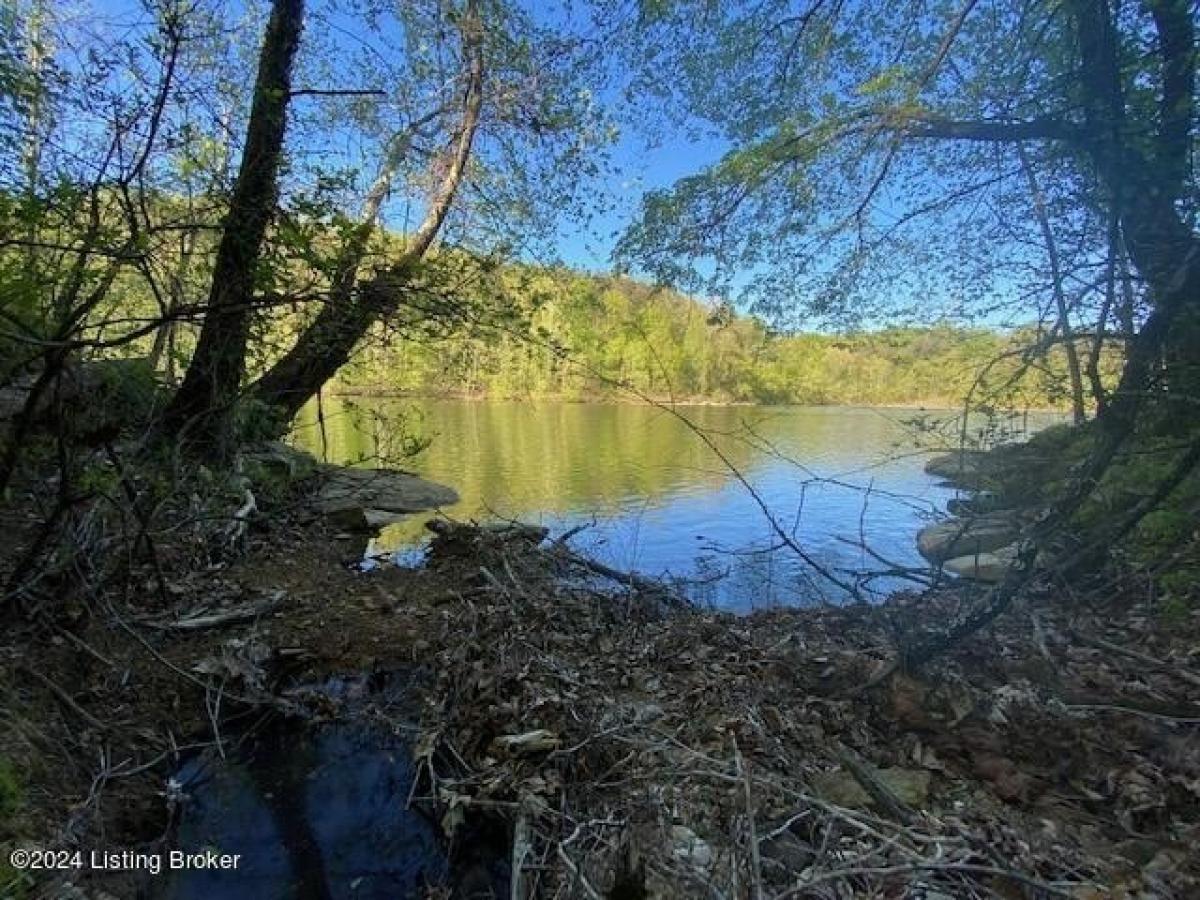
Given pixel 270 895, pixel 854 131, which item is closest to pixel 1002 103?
pixel 854 131

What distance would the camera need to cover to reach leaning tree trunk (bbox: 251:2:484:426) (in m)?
2.80

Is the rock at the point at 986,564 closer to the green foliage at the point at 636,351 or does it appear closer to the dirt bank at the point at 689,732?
the dirt bank at the point at 689,732

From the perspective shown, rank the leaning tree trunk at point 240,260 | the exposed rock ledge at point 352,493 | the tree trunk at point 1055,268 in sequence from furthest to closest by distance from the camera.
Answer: the exposed rock ledge at point 352,493 → the tree trunk at point 1055,268 → the leaning tree trunk at point 240,260

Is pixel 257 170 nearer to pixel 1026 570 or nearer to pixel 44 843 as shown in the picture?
pixel 44 843

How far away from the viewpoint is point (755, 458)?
61.5 ft

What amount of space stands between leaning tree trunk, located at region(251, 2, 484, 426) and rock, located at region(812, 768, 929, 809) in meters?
2.62

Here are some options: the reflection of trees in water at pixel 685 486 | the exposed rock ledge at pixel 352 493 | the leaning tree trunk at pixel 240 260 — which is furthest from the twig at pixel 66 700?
the exposed rock ledge at pixel 352 493

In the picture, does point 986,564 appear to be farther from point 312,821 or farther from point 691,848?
point 312,821

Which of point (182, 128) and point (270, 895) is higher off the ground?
point (182, 128)

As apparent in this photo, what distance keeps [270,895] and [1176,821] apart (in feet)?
11.3

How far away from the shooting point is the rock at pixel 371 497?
23.2ft

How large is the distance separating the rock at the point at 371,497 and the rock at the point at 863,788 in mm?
4599

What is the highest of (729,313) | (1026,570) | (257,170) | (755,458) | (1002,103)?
(1002,103)

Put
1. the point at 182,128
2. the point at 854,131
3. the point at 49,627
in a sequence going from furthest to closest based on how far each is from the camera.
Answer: the point at 854,131 < the point at 49,627 < the point at 182,128
